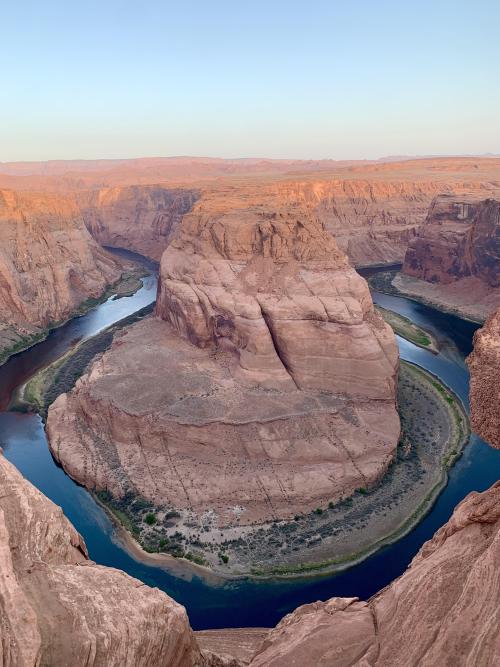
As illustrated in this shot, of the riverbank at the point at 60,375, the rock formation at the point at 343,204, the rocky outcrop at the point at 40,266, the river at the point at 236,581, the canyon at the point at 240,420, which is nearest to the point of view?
the canyon at the point at 240,420

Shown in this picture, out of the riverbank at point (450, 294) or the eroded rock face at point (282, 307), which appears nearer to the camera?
the eroded rock face at point (282, 307)

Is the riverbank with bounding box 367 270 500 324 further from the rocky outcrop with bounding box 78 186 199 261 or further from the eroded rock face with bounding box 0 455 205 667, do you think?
the eroded rock face with bounding box 0 455 205 667

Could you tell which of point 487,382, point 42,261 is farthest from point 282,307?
point 42,261

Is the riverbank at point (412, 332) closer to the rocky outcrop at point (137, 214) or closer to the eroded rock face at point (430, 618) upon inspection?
the eroded rock face at point (430, 618)

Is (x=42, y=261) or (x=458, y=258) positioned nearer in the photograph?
(x=42, y=261)

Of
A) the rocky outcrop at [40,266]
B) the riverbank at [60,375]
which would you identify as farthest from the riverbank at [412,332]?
the rocky outcrop at [40,266]

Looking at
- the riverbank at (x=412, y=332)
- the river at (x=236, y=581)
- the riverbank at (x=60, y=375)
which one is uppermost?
the riverbank at (x=412, y=332)

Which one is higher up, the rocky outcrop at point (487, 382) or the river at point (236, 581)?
the rocky outcrop at point (487, 382)

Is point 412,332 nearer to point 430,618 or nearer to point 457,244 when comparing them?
point 457,244
